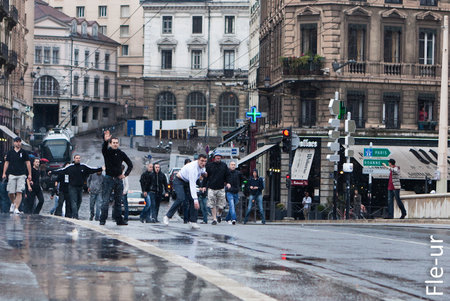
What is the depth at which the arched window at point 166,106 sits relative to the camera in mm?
98312

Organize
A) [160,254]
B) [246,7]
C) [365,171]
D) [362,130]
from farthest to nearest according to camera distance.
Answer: [246,7], [362,130], [365,171], [160,254]

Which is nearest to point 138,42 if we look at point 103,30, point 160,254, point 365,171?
point 103,30

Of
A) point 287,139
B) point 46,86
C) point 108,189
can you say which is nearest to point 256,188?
point 287,139

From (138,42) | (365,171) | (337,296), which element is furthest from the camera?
(138,42)

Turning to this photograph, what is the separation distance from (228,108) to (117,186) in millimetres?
81696

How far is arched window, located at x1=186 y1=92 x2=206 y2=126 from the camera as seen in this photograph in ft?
324

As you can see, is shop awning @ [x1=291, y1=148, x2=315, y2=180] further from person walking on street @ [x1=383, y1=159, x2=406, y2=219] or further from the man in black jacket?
the man in black jacket

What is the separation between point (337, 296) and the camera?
817 cm

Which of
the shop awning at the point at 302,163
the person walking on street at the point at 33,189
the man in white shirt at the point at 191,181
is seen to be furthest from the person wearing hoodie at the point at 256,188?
the shop awning at the point at 302,163

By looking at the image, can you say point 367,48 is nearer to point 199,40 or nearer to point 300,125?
point 300,125

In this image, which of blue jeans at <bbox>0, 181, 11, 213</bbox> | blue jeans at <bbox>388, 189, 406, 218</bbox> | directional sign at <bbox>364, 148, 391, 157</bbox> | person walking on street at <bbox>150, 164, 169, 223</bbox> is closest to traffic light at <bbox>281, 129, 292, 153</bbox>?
directional sign at <bbox>364, 148, 391, 157</bbox>

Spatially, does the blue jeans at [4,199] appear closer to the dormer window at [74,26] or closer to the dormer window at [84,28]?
the dormer window at [74,26]

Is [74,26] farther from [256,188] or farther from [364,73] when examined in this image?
[256,188]

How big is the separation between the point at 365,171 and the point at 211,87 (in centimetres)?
6638
